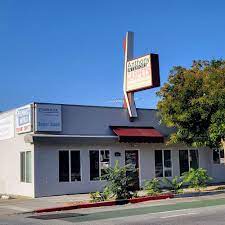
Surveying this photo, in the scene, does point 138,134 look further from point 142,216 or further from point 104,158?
point 142,216

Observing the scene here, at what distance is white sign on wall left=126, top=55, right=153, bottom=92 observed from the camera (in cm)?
2777

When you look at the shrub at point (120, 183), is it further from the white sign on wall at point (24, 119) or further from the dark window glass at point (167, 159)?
the dark window glass at point (167, 159)

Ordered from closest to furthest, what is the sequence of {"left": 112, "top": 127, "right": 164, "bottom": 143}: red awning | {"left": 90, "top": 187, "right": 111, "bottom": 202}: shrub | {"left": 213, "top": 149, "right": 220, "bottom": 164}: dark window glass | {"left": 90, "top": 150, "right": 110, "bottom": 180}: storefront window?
{"left": 90, "top": 187, "right": 111, "bottom": 202}: shrub
{"left": 90, "top": 150, "right": 110, "bottom": 180}: storefront window
{"left": 112, "top": 127, "right": 164, "bottom": 143}: red awning
{"left": 213, "top": 149, "right": 220, "bottom": 164}: dark window glass

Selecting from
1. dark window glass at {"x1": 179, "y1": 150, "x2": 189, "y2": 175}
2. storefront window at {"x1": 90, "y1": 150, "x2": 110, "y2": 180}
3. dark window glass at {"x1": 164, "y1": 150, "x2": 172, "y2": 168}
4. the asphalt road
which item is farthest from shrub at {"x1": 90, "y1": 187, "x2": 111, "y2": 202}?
dark window glass at {"x1": 179, "y1": 150, "x2": 189, "y2": 175}

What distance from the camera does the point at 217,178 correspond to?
104 ft

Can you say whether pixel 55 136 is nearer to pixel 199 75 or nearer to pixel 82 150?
pixel 82 150

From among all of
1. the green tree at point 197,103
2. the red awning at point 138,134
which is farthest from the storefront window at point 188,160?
the green tree at point 197,103

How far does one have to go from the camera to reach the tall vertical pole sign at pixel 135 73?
27672 millimetres

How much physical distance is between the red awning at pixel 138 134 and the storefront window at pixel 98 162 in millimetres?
1326

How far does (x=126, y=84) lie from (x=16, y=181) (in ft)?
28.2

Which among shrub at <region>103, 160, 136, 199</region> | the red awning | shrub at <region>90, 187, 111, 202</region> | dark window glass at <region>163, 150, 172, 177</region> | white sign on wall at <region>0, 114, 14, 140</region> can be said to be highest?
white sign on wall at <region>0, 114, 14, 140</region>

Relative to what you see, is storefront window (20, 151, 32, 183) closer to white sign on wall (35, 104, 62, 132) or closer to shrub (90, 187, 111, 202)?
white sign on wall (35, 104, 62, 132)

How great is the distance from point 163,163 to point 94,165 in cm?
492

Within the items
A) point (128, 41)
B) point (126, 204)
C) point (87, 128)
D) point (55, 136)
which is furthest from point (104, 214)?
point (128, 41)
